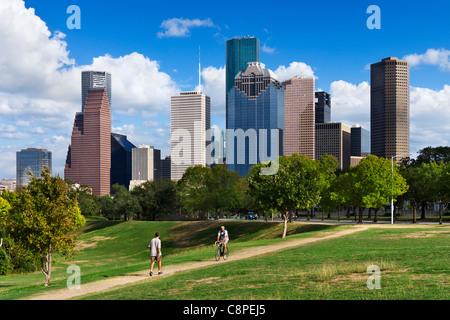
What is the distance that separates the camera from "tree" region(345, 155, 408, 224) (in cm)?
6644

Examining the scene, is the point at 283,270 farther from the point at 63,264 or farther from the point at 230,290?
the point at 63,264

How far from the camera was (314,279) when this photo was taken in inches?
741

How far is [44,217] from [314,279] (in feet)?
61.7

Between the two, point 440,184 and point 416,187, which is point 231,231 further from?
point 416,187

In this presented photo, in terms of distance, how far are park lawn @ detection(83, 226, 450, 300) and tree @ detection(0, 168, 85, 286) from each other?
951cm

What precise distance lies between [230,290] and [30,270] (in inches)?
1595

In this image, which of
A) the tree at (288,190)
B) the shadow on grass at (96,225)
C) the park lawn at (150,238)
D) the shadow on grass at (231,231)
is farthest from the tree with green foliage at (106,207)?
the tree at (288,190)

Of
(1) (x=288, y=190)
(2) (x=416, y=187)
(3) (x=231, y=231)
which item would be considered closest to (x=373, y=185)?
(2) (x=416, y=187)

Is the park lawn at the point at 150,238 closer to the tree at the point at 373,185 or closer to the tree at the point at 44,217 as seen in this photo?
the tree at the point at 373,185

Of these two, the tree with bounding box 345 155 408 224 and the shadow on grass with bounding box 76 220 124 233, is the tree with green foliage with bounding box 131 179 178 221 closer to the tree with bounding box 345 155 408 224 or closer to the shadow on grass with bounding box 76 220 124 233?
the shadow on grass with bounding box 76 220 124 233

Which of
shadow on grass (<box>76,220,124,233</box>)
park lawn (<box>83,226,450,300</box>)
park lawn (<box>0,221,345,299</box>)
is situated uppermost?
park lawn (<box>83,226,450,300</box>)

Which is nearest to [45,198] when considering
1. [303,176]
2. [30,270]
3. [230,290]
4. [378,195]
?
[230,290]

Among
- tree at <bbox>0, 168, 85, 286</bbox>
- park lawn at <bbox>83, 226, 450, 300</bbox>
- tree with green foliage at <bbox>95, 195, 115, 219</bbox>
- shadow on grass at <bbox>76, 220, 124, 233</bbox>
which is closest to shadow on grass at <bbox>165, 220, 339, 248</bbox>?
shadow on grass at <bbox>76, 220, 124, 233</bbox>
